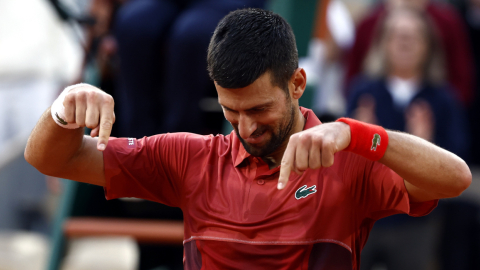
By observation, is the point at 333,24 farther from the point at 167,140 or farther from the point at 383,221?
the point at 167,140

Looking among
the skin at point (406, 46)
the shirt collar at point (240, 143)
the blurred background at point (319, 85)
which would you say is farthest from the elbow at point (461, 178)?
the skin at point (406, 46)

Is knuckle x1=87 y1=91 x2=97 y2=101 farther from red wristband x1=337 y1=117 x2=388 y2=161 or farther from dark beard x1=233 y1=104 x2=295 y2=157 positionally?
red wristband x1=337 y1=117 x2=388 y2=161

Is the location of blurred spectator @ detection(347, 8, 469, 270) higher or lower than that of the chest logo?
lower

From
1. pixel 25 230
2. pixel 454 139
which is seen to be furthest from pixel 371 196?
pixel 25 230

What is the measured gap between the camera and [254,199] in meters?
1.58

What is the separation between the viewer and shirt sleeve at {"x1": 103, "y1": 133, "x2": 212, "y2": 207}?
1.62 meters

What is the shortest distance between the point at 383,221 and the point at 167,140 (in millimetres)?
1740

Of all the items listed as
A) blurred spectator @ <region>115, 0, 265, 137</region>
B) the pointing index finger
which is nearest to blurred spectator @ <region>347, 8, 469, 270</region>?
blurred spectator @ <region>115, 0, 265, 137</region>

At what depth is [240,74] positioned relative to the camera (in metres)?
1.48

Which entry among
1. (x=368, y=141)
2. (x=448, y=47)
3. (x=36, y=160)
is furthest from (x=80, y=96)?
(x=448, y=47)

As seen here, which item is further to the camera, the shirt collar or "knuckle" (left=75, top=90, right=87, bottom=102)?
the shirt collar

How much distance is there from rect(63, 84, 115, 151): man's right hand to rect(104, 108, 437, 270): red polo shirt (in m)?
0.20

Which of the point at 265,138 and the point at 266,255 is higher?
the point at 265,138

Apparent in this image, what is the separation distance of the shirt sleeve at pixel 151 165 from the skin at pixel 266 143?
4cm
